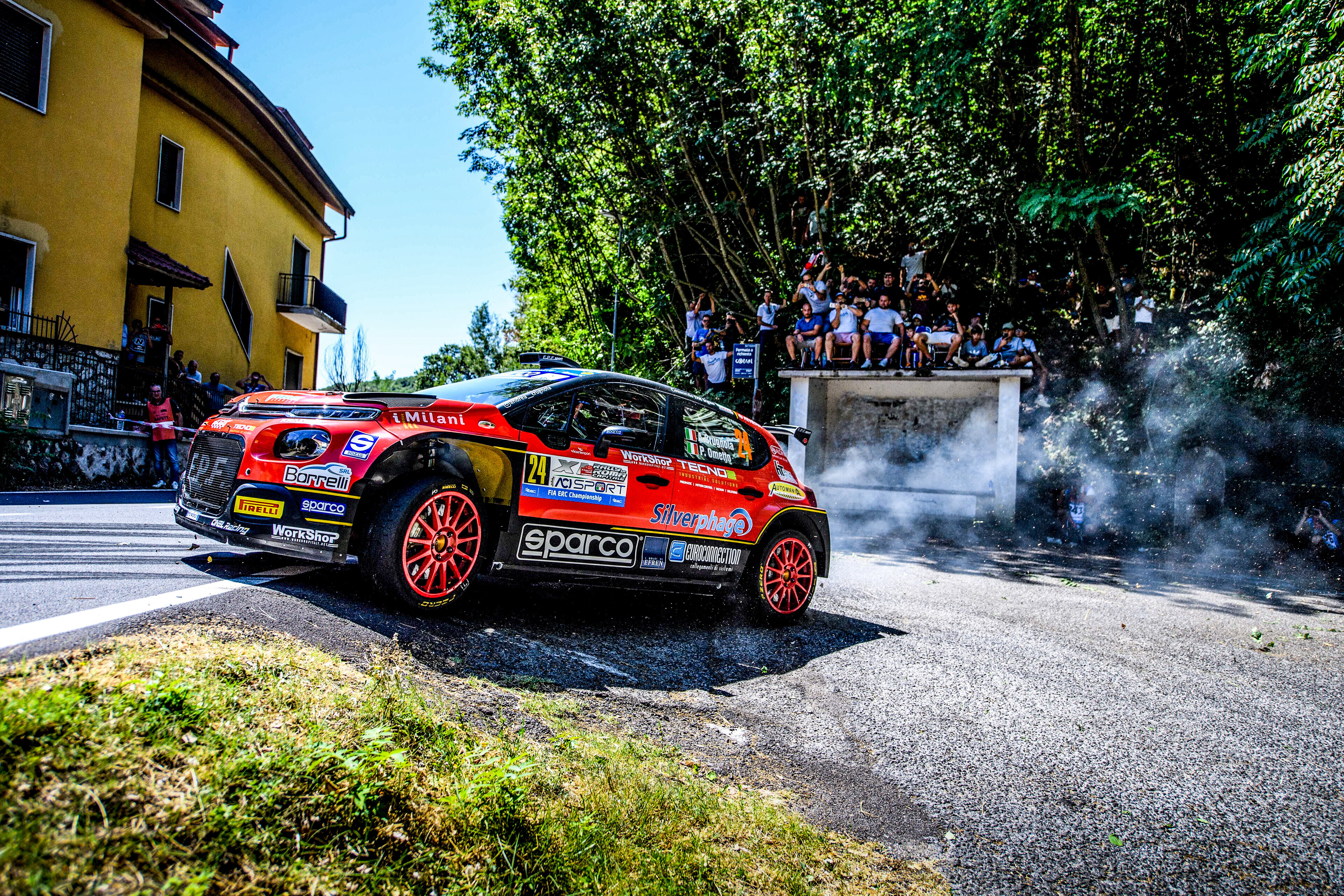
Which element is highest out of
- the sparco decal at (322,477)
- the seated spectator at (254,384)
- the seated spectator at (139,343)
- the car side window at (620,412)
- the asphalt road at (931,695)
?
the seated spectator at (139,343)

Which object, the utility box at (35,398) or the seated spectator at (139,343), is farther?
the seated spectator at (139,343)

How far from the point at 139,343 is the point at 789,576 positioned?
1498 cm

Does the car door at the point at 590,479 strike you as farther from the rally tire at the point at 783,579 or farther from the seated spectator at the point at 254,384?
the seated spectator at the point at 254,384

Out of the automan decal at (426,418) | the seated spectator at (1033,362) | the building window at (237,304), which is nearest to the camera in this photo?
the automan decal at (426,418)

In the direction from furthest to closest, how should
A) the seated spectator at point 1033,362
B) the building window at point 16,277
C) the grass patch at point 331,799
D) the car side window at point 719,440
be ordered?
the seated spectator at point 1033,362 → the building window at point 16,277 → the car side window at point 719,440 → the grass patch at point 331,799

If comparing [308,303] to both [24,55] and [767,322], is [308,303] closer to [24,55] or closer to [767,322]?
[24,55]

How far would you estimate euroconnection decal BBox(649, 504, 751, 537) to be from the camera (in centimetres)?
557

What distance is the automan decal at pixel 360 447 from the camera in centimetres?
446

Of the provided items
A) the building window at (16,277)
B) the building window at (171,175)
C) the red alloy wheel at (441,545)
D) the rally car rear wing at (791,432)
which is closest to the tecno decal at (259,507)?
the red alloy wheel at (441,545)

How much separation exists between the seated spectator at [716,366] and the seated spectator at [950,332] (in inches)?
187

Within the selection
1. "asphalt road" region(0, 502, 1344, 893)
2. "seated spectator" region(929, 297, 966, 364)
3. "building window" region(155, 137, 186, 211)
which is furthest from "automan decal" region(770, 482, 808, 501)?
"building window" region(155, 137, 186, 211)

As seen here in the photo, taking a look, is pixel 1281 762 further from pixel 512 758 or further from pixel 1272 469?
pixel 1272 469

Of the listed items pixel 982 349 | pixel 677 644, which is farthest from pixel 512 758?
pixel 982 349

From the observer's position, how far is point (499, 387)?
5.47 metres
